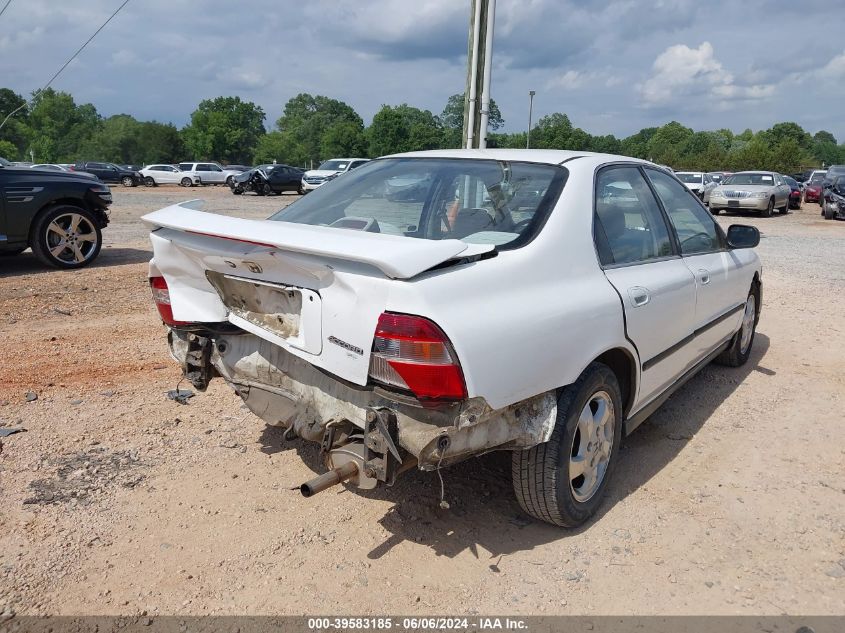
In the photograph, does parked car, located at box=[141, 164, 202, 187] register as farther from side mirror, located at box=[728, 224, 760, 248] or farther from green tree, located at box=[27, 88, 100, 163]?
green tree, located at box=[27, 88, 100, 163]

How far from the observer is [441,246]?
2.35 metres

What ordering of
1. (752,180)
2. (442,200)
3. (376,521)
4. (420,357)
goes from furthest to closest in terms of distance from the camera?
(752,180) → (442,200) → (376,521) → (420,357)

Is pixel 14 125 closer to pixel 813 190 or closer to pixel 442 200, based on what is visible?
pixel 813 190

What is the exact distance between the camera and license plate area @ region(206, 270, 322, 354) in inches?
98.0

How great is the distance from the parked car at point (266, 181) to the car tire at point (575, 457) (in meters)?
30.1

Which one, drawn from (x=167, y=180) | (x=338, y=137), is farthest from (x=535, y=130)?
(x=167, y=180)

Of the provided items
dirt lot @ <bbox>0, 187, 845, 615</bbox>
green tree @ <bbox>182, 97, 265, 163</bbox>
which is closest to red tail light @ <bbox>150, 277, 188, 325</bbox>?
dirt lot @ <bbox>0, 187, 845, 615</bbox>

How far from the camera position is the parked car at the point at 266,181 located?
103 feet

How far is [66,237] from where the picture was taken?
344 inches

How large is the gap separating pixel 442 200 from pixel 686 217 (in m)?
1.78

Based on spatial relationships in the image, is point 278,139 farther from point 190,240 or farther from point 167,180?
point 190,240

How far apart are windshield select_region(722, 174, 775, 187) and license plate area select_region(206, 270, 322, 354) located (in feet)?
75.7

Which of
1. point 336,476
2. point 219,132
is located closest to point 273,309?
point 336,476

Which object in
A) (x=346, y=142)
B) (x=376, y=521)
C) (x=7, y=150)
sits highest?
(x=346, y=142)
